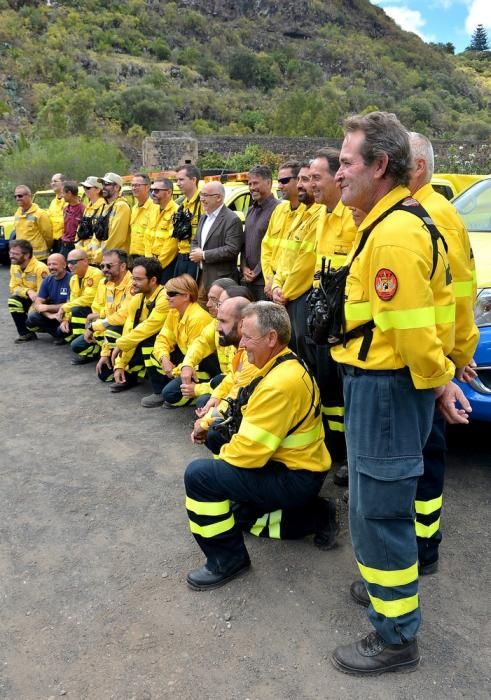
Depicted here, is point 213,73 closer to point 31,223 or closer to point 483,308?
point 31,223

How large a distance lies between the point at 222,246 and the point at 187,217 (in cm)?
93

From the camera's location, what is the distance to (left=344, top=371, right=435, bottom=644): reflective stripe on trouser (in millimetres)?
2268

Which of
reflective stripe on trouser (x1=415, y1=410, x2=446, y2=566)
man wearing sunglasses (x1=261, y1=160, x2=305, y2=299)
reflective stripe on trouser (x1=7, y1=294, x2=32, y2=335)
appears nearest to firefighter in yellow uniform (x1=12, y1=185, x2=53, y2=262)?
reflective stripe on trouser (x1=7, y1=294, x2=32, y2=335)

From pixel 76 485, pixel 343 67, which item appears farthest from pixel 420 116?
pixel 76 485

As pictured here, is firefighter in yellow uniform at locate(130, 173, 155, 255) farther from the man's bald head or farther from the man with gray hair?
the man with gray hair

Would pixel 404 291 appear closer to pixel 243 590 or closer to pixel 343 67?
pixel 243 590

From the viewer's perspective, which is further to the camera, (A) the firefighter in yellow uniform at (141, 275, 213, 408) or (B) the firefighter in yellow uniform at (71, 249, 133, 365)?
(B) the firefighter in yellow uniform at (71, 249, 133, 365)

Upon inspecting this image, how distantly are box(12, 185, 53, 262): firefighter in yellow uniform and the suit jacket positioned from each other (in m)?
4.53

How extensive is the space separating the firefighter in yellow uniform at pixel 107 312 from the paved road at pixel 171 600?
2.06m

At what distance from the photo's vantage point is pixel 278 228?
16.0ft

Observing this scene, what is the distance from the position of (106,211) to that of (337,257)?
5085mm

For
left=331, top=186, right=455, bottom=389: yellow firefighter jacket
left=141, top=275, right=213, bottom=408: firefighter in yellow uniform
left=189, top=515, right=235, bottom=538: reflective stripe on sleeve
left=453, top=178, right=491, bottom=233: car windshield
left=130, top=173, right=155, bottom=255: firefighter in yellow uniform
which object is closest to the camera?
left=331, top=186, right=455, bottom=389: yellow firefighter jacket

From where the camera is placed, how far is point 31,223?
963cm

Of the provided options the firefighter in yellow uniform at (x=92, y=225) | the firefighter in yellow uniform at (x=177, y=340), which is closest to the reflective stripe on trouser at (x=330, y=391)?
the firefighter in yellow uniform at (x=177, y=340)
